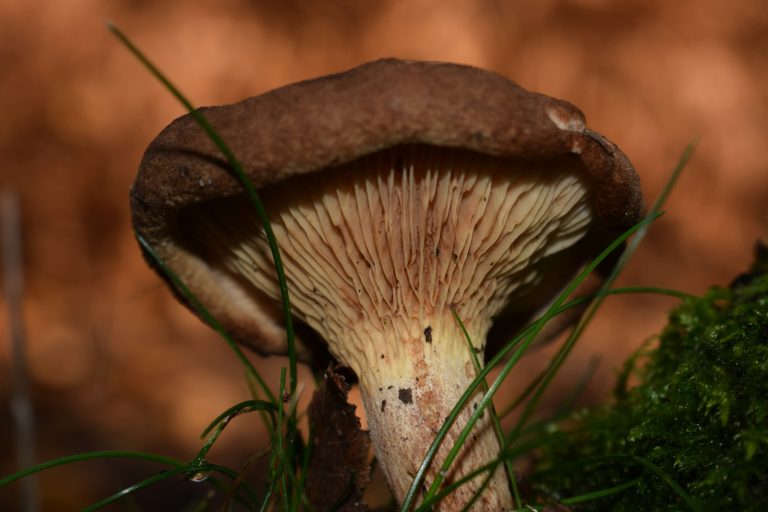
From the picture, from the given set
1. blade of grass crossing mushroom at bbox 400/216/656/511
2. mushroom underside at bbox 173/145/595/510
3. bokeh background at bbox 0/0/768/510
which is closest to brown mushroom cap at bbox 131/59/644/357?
mushroom underside at bbox 173/145/595/510

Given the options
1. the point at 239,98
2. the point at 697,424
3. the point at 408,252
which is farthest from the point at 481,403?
the point at 239,98

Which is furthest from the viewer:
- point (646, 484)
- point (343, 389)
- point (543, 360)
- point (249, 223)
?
point (543, 360)

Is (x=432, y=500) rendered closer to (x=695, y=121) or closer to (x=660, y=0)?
(x=695, y=121)

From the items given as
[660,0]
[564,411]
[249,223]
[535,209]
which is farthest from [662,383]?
[660,0]

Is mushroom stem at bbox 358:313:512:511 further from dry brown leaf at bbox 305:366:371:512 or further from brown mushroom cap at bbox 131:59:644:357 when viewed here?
brown mushroom cap at bbox 131:59:644:357

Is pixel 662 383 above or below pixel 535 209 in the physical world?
below
